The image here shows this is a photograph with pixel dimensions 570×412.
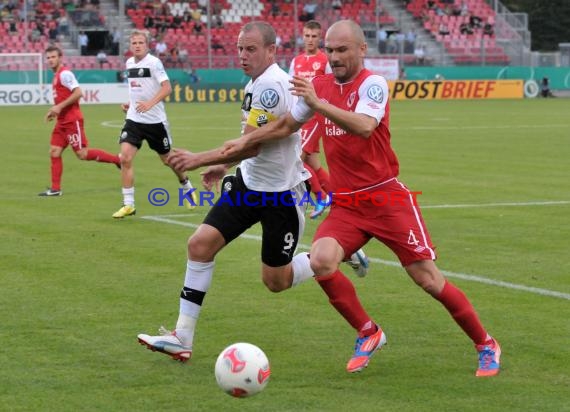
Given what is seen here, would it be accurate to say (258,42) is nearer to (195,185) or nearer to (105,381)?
(105,381)

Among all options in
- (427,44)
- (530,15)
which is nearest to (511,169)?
(427,44)

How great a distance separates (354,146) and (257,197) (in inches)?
30.5

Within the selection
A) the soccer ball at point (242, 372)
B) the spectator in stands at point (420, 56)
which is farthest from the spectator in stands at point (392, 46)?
the soccer ball at point (242, 372)

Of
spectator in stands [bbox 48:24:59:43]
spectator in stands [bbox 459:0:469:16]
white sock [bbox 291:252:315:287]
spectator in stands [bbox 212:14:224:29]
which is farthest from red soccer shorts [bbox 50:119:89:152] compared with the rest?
spectator in stands [bbox 459:0:469:16]

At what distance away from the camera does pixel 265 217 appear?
23.7ft

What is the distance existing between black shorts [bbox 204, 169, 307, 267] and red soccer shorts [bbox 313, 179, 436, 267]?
14.0 inches

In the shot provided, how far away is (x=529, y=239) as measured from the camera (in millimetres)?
11758

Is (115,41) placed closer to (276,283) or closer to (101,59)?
(101,59)

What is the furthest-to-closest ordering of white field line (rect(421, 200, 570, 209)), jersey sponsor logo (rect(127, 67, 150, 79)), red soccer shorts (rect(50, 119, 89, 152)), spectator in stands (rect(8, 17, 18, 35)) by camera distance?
spectator in stands (rect(8, 17, 18, 35)), red soccer shorts (rect(50, 119, 89, 152)), jersey sponsor logo (rect(127, 67, 150, 79)), white field line (rect(421, 200, 570, 209))

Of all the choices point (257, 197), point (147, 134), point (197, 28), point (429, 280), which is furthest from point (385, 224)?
point (197, 28)

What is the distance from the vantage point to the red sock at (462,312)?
22.0 feet

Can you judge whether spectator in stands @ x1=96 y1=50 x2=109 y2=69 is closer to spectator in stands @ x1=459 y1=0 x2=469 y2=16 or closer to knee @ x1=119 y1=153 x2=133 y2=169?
spectator in stands @ x1=459 y1=0 x2=469 y2=16

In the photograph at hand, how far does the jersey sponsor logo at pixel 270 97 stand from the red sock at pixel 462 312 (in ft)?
5.13

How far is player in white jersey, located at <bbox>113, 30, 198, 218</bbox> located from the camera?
46.5 ft
